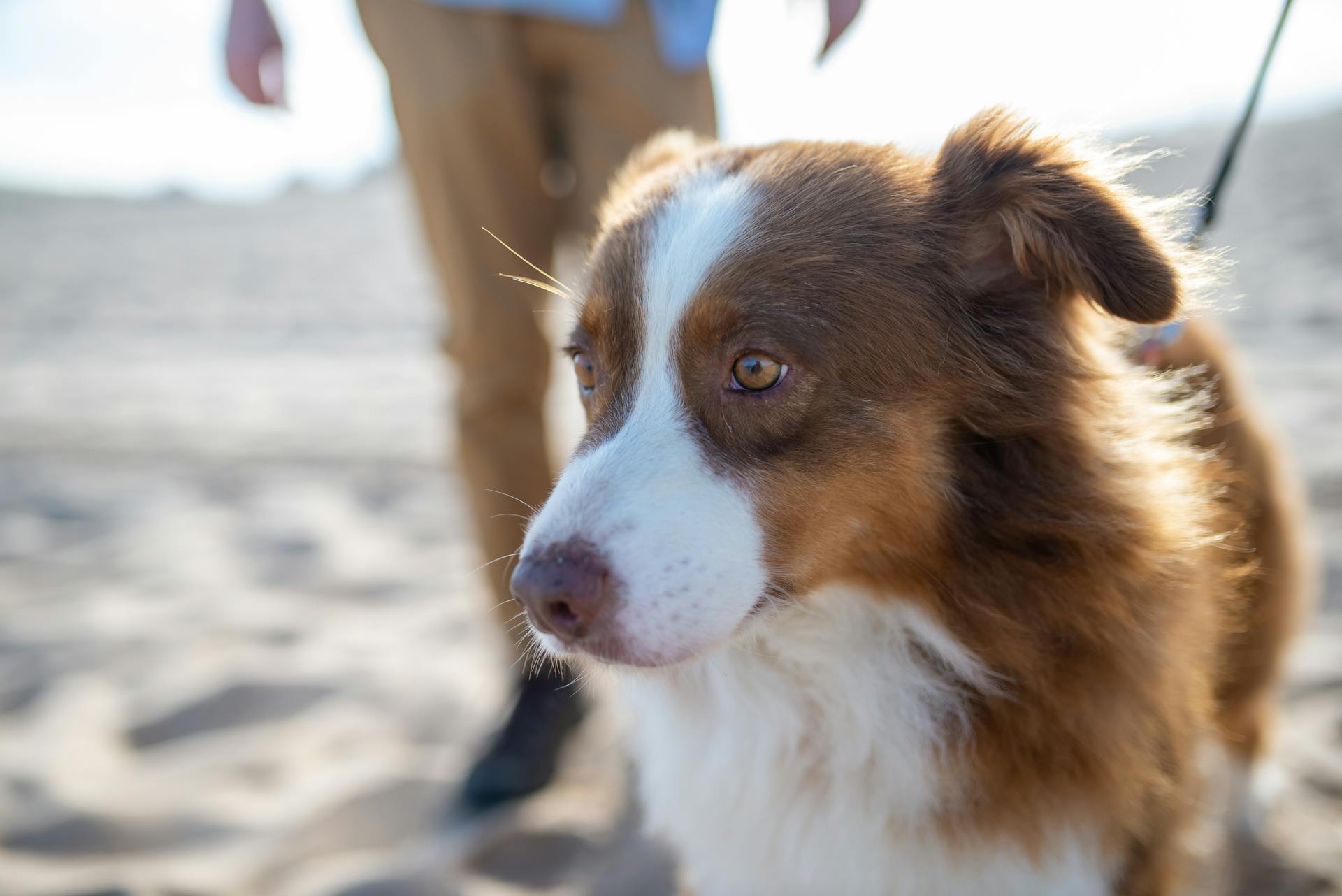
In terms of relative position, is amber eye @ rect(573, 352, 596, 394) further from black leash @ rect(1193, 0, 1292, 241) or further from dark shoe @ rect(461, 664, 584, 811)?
black leash @ rect(1193, 0, 1292, 241)

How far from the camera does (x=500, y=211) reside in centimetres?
295

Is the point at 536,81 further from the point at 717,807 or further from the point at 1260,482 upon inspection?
the point at 1260,482

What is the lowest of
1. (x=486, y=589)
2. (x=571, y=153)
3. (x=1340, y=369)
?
(x=1340, y=369)

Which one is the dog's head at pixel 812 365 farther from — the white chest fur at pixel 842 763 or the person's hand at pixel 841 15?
the person's hand at pixel 841 15

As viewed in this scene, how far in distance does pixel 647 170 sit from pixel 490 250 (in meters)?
0.67

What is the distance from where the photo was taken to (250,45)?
295cm

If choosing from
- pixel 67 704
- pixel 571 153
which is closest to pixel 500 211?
pixel 571 153

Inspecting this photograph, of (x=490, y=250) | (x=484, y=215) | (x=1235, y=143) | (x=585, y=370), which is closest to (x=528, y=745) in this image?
(x=585, y=370)

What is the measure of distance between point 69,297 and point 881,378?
14910 mm

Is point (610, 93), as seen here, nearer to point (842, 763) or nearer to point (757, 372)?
point (757, 372)

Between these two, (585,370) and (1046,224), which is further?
(585,370)

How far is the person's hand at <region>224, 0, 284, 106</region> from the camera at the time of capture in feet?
9.68

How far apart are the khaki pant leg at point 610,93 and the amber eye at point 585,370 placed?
3.33ft

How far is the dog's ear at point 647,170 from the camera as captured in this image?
91.6 inches
